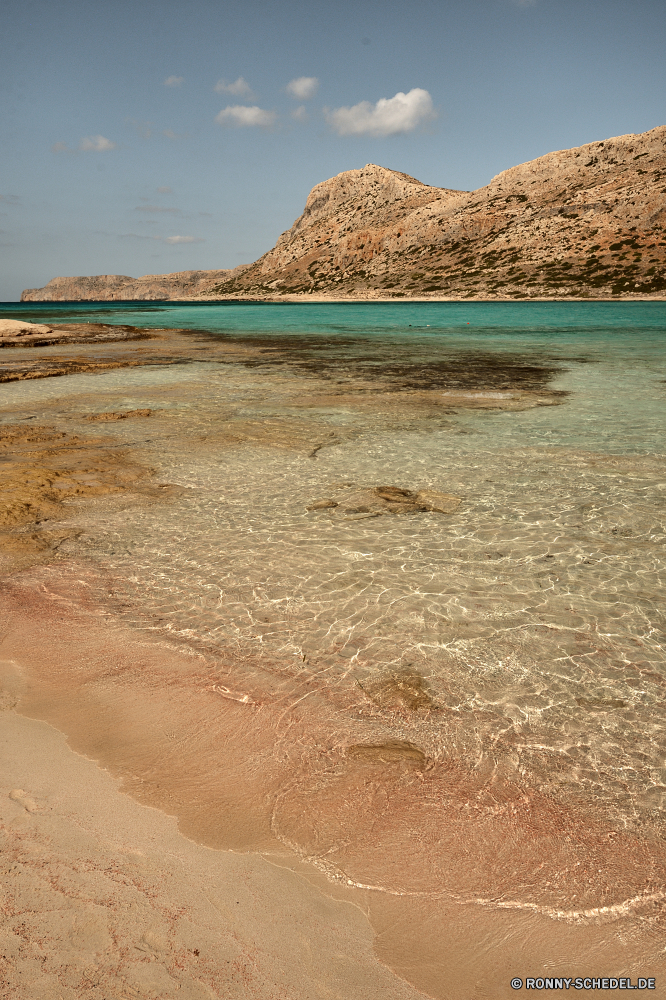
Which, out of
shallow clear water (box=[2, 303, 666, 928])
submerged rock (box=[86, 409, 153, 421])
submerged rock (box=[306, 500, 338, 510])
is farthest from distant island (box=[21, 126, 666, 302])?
submerged rock (box=[306, 500, 338, 510])

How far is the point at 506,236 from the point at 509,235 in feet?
2.78

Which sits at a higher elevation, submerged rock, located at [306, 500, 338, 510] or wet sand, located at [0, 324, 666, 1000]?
submerged rock, located at [306, 500, 338, 510]

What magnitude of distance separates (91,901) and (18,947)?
306 mm

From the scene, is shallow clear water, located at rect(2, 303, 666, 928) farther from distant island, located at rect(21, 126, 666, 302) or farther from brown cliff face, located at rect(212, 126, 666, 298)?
brown cliff face, located at rect(212, 126, 666, 298)

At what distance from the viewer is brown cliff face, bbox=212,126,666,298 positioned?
94750mm

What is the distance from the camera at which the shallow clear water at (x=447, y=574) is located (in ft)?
12.8

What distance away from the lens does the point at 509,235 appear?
11544cm

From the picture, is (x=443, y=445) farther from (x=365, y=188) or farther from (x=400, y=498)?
(x=365, y=188)

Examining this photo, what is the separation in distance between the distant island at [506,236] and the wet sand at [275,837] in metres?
94.1

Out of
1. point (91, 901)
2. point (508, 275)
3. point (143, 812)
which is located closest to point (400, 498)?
point (143, 812)

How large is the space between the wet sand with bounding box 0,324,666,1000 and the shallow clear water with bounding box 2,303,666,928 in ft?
0.35

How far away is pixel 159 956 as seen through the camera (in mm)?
2439

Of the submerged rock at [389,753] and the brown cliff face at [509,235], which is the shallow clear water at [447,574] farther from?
the brown cliff face at [509,235]

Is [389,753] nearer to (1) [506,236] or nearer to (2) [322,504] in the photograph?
(2) [322,504]
